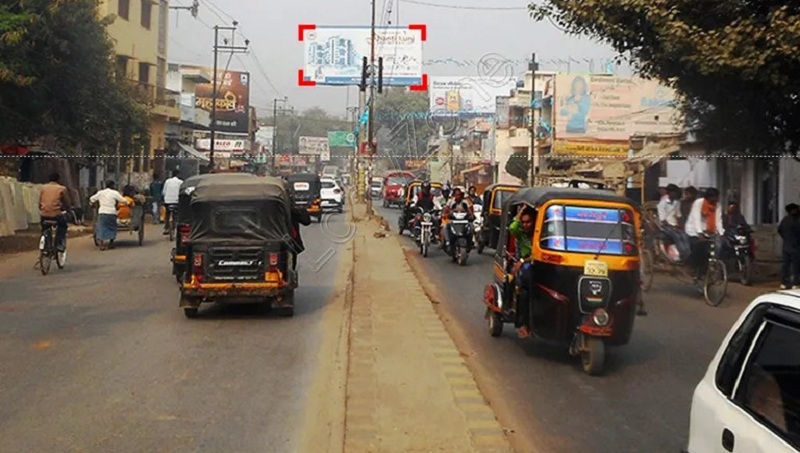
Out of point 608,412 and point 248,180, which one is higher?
point 248,180

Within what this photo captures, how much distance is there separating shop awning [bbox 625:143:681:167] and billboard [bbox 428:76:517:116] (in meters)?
45.2

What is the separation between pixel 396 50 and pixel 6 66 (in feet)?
107

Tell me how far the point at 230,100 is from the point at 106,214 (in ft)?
176

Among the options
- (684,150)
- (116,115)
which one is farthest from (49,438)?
(116,115)

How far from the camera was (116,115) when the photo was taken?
3212 centimetres

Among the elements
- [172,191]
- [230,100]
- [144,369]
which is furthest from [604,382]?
[230,100]

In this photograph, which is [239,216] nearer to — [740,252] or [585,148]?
[740,252]

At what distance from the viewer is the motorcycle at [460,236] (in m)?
21.1

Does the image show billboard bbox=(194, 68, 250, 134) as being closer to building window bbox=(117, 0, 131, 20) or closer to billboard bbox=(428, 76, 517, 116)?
billboard bbox=(428, 76, 517, 116)

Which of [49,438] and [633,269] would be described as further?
[633,269]

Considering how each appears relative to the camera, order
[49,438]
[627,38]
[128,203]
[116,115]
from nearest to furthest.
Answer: [49,438]
[627,38]
[128,203]
[116,115]

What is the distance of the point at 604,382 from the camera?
9.02 meters

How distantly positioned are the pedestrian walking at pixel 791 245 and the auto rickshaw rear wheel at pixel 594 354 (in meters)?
8.19

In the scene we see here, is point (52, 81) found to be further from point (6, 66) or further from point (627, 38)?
point (627, 38)
